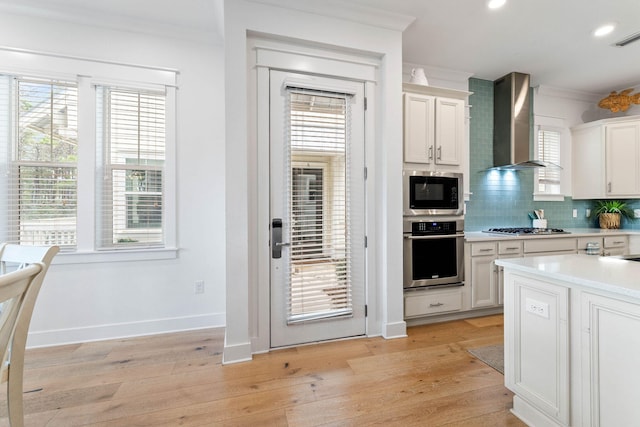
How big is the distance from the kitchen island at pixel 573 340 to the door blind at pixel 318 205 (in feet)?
4.27

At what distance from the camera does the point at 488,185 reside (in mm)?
3809

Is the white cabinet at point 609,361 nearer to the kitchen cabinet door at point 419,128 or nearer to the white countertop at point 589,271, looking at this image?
the white countertop at point 589,271

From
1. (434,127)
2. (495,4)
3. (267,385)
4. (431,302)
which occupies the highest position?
(495,4)

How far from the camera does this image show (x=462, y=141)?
3125 mm

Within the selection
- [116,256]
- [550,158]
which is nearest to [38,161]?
[116,256]

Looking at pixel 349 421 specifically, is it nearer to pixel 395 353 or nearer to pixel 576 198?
pixel 395 353

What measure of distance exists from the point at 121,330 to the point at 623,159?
6346 millimetres

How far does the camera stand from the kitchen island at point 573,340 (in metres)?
1.16

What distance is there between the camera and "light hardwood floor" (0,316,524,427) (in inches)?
64.2

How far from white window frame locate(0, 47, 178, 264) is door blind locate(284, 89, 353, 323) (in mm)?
1262

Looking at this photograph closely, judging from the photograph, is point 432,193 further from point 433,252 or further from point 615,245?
point 615,245

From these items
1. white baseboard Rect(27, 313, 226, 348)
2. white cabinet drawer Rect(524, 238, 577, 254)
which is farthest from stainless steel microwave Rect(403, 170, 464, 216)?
white baseboard Rect(27, 313, 226, 348)

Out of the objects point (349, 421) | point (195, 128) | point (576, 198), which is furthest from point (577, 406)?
point (576, 198)

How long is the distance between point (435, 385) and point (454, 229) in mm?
1616
